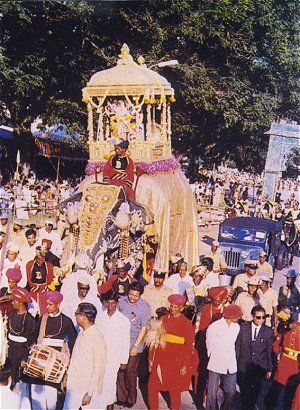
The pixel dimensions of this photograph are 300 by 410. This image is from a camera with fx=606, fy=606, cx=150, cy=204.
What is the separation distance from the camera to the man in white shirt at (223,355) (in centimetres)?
473

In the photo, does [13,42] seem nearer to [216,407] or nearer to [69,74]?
[69,74]

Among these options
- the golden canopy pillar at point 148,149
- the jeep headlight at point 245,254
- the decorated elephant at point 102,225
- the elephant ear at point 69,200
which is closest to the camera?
the decorated elephant at point 102,225

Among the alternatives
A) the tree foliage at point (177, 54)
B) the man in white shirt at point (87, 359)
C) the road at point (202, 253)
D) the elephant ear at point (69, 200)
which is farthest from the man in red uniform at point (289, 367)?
the tree foliage at point (177, 54)

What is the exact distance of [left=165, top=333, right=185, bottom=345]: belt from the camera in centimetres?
475

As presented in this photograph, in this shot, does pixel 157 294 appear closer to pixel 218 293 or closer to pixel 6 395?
pixel 218 293

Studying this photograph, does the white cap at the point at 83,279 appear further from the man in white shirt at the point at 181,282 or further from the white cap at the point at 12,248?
the white cap at the point at 12,248

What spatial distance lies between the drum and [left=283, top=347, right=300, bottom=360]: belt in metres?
1.72

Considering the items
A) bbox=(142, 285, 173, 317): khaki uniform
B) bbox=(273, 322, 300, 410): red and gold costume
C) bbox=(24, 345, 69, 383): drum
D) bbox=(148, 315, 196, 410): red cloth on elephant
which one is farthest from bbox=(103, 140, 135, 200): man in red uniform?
bbox=(24, 345, 69, 383): drum

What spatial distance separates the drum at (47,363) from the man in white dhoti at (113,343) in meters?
0.36

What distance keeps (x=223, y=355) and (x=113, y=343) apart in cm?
86

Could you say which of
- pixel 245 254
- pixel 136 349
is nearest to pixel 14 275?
pixel 136 349

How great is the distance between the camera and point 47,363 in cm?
439

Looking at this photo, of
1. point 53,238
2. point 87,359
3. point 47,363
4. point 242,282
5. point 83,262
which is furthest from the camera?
point 53,238

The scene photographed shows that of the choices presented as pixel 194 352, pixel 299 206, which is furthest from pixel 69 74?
pixel 194 352
